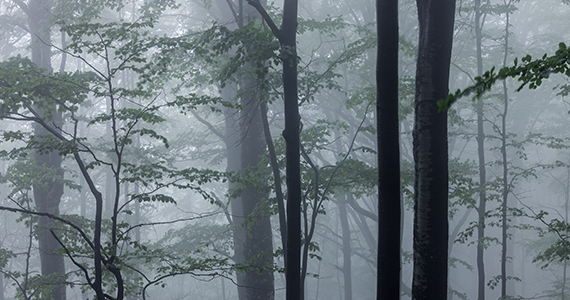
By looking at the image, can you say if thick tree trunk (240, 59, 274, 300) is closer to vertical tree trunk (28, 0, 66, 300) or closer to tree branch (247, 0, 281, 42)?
tree branch (247, 0, 281, 42)

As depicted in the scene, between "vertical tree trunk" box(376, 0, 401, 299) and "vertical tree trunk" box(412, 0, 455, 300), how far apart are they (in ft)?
1.05

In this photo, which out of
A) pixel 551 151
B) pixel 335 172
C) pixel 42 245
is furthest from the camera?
pixel 551 151

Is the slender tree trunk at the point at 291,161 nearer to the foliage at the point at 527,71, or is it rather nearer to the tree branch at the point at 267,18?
the tree branch at the point at 267,18

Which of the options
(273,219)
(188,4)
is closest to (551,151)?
(273,219)

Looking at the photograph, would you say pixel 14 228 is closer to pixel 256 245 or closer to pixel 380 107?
pixel 256 245

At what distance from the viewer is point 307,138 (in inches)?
287

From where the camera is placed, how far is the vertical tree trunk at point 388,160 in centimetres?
366

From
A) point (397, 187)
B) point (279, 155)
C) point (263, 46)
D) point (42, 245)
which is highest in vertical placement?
point (263, 46)

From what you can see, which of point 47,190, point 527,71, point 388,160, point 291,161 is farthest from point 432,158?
point 47,190

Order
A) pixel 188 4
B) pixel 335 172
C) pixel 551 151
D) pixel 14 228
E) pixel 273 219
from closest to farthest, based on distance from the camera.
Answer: pixel 335 172 < pixel 188 4 < pixel 273 219 < pixel 14 228 < pixel 551 151

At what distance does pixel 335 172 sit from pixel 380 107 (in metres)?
3.28

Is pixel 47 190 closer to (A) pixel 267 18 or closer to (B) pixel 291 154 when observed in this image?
(B) pixel 291 154

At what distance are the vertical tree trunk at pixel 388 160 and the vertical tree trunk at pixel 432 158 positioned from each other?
0.32 meters

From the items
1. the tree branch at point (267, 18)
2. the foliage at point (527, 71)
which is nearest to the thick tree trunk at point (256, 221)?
the tree branch at point (267, 18)
